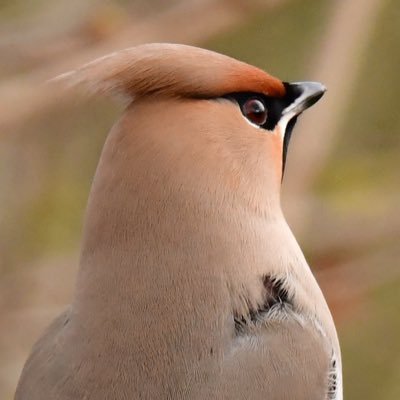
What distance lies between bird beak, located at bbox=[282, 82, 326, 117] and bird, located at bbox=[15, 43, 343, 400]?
→ 0.11 meters

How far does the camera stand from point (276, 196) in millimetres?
4133

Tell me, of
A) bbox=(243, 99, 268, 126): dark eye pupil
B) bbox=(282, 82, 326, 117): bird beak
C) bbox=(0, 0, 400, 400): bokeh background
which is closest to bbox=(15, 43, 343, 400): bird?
bbox=(243, 99, 268, 126): dark eye pupil

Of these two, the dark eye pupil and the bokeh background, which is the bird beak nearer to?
the dark eye pupil

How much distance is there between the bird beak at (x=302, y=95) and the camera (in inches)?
166

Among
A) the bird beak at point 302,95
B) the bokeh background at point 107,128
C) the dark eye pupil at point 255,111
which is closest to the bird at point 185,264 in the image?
the dark eye pupil at point 255,111

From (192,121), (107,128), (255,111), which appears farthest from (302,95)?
(107,128)

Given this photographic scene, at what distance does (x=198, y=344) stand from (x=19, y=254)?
2.50m

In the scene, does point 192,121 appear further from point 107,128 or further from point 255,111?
point 107,128

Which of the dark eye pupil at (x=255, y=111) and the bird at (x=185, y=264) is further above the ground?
the dark eye pupil at (x=255, y=111)

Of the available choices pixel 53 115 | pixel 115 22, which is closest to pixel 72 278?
pixel 53 115

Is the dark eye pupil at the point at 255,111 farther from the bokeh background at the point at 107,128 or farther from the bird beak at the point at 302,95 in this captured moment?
the bokeh background at the point at 107,128

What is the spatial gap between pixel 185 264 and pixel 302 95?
78 centimetres

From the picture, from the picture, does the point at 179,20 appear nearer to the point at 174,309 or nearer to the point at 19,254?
the point at 19,254

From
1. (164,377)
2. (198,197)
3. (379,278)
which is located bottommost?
(379,278)
